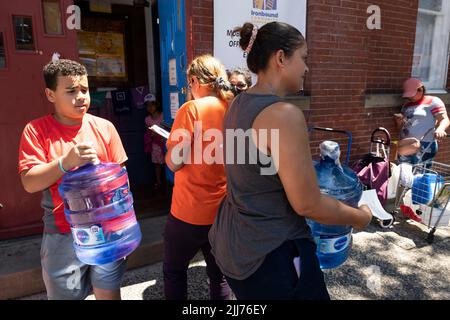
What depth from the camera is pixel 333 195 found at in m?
2.49

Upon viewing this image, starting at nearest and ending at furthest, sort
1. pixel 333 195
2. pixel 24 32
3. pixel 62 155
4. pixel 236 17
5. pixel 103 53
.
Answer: pixel 62 155 < pixel 333 195 < pixel 24 32 < pixel 236 17 < pixel 103 53

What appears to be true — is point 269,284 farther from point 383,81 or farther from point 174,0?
point 383,81

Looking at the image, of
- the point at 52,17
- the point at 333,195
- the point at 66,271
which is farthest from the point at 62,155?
the point at 52,17

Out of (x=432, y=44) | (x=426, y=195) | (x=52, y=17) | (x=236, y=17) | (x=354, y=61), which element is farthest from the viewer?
(x=432, y=44)

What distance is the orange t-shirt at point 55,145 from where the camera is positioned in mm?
1838

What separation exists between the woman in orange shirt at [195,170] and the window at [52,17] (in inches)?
70.7

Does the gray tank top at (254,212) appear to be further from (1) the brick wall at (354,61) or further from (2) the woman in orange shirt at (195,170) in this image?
(1) the brick wall at (354,61)

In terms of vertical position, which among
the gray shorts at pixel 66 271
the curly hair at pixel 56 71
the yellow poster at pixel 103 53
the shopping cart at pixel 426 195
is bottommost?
the shopping cart at pixel 426 195

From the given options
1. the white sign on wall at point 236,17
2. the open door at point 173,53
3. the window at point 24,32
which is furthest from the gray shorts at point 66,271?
the white sign on wall at point 236,17

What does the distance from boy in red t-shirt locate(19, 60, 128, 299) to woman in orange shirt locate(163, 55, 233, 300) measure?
39 centimetres

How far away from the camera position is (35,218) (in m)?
3.38

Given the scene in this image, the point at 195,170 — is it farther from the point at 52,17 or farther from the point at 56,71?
the point at 52,17

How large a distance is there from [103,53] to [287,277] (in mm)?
4635

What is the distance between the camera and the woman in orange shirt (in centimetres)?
208
